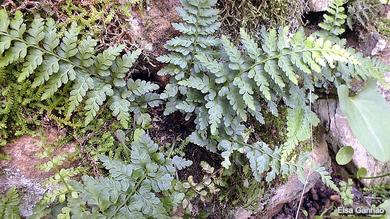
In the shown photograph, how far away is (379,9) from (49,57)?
9.76 feet

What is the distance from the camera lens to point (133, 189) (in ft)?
6.82

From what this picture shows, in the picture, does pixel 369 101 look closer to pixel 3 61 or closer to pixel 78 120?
pixel 78 120

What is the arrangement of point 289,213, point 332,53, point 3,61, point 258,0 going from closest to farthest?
point 3,61, point 332,53, point 258,0, point 289,213

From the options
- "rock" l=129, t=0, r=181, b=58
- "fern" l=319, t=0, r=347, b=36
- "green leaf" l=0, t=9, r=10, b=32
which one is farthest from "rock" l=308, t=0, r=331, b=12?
"green leaf" l=0, t=9, r=10, b=32

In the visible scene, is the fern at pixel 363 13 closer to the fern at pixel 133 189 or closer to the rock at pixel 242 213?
the rock at pixel 242 213

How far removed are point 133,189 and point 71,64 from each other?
793mm

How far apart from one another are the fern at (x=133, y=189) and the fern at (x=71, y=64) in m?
0.26

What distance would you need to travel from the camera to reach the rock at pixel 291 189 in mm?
3014

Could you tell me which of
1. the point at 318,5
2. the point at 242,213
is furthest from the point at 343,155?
the point at 318,5

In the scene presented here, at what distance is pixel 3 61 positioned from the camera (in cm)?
195

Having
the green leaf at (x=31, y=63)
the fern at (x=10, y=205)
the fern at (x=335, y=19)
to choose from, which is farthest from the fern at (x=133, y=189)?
the fern at (x=335, y=19)

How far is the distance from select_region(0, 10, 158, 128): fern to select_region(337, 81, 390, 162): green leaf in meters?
1.30

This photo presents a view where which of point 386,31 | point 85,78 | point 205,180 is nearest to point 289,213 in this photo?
point 205,180

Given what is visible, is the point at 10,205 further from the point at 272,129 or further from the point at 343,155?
the point at 343,155
